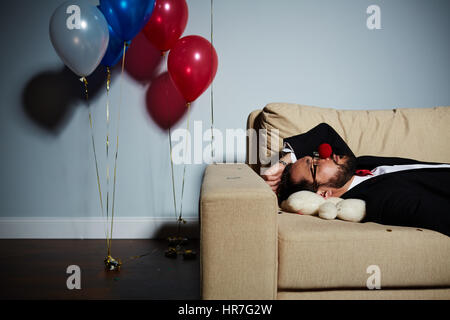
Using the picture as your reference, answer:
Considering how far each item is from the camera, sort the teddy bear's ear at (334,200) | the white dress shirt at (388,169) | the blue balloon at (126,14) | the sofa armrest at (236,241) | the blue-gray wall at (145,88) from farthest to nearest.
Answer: the blue-gray wall at (145,88) → the blue balloon at (126,14) → the white dress shirt at (388,169) → the teddy bear's ear at (334,200) → the sofa armrest at (236,241)

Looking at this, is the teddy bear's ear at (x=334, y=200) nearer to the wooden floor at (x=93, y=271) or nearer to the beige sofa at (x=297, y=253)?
the beige sofa at (x=297, y=253)

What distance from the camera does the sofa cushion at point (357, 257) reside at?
3.22 ft

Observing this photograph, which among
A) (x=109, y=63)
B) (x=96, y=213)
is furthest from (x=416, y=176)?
(x=96, y=213)

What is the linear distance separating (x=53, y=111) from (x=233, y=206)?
1.65m

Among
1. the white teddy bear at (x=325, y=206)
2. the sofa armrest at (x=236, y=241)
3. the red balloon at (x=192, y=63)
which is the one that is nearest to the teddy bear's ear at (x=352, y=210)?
the white teddy bear at (x=325, y=206)

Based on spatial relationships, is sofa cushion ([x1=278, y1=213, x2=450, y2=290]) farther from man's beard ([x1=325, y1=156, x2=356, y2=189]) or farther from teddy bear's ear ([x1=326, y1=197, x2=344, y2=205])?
man's beard ([x1=325, y1=156, x2=356, y2=189])

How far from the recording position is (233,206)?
900 millimetres

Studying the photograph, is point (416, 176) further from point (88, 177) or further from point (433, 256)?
point (88, 177)

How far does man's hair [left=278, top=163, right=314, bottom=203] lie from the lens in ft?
4.33

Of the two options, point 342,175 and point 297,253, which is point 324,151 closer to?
point 342,175

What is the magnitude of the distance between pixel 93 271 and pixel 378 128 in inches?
63.3

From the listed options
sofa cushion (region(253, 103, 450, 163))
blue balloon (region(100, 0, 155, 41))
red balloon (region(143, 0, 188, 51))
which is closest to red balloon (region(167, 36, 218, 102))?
red balloon (region(143, 0, 188, 51))

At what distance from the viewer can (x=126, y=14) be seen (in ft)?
4.84

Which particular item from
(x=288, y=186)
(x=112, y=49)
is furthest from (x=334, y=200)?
(x=112, y=49)
